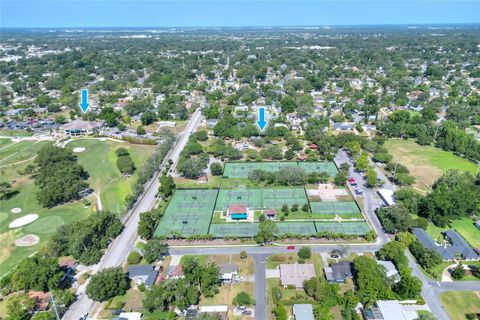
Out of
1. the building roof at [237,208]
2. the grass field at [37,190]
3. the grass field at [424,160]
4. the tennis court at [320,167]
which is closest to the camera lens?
the grass field at [37,190]

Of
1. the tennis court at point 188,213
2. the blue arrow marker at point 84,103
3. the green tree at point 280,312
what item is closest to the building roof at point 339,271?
the green tree at point 280,312

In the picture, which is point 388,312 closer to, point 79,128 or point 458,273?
point 458,273

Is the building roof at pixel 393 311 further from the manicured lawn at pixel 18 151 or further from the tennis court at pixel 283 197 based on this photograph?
the manicured lawn at pixel 18 151

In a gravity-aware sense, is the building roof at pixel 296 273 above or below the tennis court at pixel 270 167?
below

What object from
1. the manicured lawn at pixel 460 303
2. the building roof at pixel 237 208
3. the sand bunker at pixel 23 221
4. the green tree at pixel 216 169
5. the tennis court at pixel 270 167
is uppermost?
the green tree at pixel 216 169

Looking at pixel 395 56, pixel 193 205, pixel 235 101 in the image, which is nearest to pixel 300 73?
pixel 235 101

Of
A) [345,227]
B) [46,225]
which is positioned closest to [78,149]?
[46,225]

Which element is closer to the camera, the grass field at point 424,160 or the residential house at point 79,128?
the grass field at point 424,160

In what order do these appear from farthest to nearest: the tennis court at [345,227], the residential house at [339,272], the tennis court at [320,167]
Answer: the tennis court at [320,167]
the tennis court at [345,227]
the residential house at [339,272]
